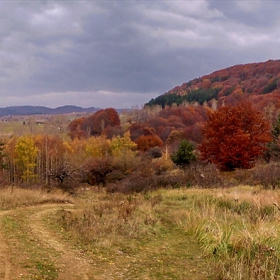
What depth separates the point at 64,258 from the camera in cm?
647

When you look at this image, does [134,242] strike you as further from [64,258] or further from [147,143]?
[147,143]

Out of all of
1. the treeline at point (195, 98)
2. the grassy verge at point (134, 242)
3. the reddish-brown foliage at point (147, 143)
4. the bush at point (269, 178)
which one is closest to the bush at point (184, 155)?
the bush at point (269, 178)

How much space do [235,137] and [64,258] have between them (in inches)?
799

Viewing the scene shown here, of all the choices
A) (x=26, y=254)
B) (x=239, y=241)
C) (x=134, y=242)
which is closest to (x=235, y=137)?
(x=134, y=242)

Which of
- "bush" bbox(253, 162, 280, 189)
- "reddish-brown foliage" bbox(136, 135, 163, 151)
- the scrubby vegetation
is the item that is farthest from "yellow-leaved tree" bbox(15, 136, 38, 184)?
"bush" bbox(253, 162, 280, 189)

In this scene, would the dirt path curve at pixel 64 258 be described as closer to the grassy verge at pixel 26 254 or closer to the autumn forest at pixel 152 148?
the grassy verge at pixel 26 254

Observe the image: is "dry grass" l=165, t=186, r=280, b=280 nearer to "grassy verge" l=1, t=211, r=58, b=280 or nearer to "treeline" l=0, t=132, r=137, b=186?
"grassy verge" l=1, t=211, r=58, b=280

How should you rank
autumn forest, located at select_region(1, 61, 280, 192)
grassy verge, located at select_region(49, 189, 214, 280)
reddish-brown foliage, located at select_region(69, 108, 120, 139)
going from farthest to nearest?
reddish-brown foliage, located at select_region(69, 108, 120, 139), autumn forest, located at select_region(1, 61, 280, 192), grassy verge, located at select_region(49, 189, 214, 280)

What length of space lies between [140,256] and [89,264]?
1.14 metres

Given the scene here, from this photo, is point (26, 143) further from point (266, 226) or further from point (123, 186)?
point (266, 226)

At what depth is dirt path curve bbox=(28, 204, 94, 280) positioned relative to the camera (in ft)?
18.7

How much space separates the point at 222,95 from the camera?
360ft

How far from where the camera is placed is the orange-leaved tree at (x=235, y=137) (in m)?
24.9

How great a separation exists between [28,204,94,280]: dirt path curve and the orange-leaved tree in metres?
18.7
